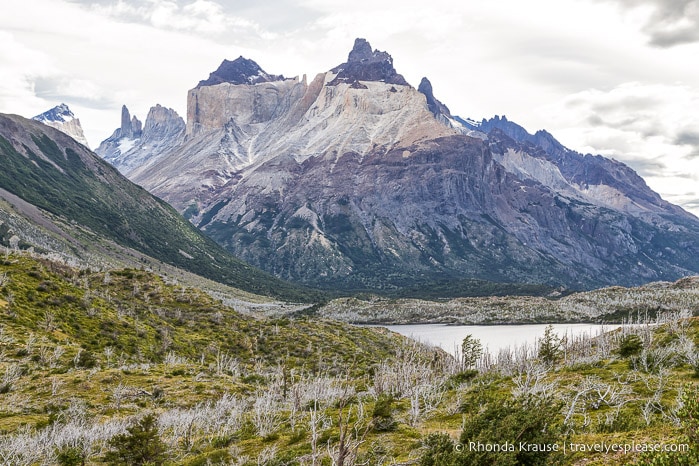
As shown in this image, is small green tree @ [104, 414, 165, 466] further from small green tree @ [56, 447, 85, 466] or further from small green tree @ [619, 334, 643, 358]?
small green tree @ [619, 334, 643, 358]

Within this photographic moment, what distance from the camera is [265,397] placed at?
45188 millimetres

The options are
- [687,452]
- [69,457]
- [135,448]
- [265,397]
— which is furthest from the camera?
[265,397]

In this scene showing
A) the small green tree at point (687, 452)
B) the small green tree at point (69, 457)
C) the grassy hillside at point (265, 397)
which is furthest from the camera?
the small green tree at point (69, 457)

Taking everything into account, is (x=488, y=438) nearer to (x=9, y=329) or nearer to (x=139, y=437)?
(x=139, y=437)

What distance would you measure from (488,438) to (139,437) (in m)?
18.1

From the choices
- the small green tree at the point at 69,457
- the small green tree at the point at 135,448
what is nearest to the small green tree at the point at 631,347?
the small green tree at the point at 135,448

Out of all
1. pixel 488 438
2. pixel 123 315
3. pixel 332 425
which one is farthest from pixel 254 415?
pixel 123 315

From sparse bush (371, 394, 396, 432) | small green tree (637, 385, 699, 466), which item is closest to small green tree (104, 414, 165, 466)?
sparse bush (371, 394, 396, 432)

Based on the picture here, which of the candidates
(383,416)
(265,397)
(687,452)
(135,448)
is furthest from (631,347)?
(135,448)

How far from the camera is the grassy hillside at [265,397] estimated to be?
63.4 ft

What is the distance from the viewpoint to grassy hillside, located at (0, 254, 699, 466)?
761 inches

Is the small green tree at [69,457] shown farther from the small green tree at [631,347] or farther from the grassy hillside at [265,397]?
the small green tree at [631,347]

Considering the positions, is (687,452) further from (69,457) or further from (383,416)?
(69,457)

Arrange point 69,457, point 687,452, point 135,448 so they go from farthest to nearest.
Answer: point 135,448
point 69,457
point 687,452
